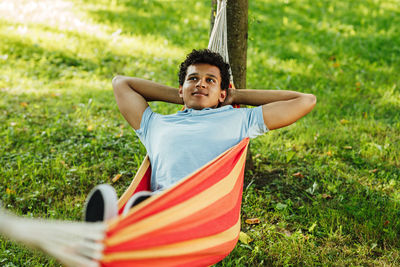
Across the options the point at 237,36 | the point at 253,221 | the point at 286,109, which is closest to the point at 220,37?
the point at 237,36

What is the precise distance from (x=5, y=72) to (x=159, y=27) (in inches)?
91.4

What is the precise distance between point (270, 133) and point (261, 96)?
1.36 metres

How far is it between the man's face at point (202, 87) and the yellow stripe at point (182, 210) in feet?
1.34

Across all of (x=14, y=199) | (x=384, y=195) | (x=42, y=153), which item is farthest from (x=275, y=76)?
(x=14, y=199)

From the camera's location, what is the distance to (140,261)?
1.32m

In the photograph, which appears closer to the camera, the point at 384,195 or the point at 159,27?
the point at 384,195

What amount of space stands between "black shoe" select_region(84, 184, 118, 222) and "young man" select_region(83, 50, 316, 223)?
58 centimetres

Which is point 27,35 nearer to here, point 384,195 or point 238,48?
point 238,48

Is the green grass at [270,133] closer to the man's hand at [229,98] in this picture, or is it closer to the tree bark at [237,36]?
the tree bark at [237,36]

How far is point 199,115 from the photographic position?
7.09ft

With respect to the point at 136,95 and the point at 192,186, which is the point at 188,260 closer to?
the point at 192,186

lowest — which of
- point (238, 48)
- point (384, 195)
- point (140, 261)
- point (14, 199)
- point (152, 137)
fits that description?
point (14, 199)

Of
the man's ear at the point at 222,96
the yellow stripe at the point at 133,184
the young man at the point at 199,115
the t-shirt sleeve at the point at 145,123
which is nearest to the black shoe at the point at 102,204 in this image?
the yellow stripe at the point at 133,184

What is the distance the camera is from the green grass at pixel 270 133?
8.07ft
